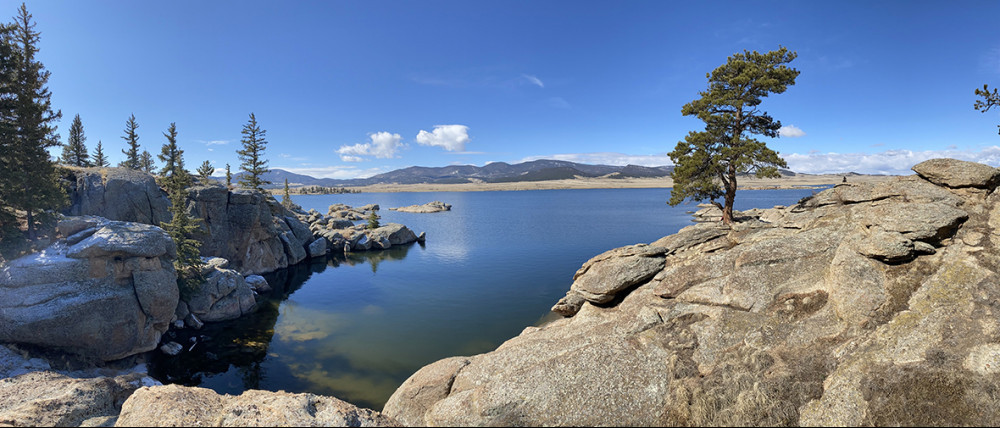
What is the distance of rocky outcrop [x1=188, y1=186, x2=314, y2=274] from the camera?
4547cm

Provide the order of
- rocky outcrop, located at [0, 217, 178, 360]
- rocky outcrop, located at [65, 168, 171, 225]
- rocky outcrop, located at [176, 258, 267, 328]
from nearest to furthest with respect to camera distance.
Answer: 1. rocky outcrop, located at [0, 217, 178, 360]
2. rocky outcrop, located at [176, 258, 267, 328]
3. rocky outcrop, located at [65, 168, 171, 225]

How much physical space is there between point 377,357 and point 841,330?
25422mm

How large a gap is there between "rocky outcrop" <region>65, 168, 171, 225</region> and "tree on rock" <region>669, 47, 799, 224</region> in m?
51.6

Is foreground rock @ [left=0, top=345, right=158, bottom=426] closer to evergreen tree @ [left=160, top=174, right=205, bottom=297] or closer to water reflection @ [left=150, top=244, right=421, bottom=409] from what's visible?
water reflection @ [left=150, top=244, right=421, bottom=409]

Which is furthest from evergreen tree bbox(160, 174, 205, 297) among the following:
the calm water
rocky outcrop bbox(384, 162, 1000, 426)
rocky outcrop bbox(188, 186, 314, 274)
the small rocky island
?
rocky outcrop bbox(384, 162, 1000, 426)

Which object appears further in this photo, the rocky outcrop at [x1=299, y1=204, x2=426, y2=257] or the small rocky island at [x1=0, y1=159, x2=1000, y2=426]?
the rocky outcrop at [x1=299, y1=204, x2=426, y2=257]

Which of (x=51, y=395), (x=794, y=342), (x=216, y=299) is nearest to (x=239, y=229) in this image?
(x=216, y=299)

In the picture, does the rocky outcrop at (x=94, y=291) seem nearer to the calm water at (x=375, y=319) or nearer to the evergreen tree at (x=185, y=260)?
the calm water at (x=375, y=319)

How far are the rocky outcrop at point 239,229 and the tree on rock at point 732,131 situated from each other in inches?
1988

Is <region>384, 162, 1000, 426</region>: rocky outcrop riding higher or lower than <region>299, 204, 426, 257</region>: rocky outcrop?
higher

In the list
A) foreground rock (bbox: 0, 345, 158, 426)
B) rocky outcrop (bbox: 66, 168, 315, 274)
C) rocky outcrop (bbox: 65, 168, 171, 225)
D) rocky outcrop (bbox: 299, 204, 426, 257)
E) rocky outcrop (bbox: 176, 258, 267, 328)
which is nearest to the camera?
foreground rock (bbox: 0, 345, 158, 426)

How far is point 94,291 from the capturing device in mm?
22438

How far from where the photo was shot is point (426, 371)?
49.8ft

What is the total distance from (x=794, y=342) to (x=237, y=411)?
17.2 metres
